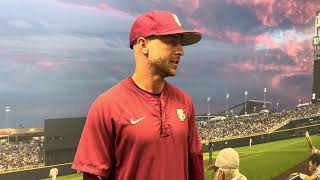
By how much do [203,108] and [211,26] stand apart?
0.87m

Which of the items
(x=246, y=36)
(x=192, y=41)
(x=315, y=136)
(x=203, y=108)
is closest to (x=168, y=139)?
(x=192, y=41)

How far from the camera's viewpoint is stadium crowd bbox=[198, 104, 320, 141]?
486cm

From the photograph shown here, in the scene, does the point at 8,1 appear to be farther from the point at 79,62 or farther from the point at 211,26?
the point at 211,26

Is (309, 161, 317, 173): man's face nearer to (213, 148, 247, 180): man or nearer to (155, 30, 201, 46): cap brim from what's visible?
(213, 148, 247, 180): man

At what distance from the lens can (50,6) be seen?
3803 millimetres

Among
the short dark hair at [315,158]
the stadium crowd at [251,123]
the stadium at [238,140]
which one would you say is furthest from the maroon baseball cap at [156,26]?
the short dark hair at [315,158]

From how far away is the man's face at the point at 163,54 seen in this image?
127cm

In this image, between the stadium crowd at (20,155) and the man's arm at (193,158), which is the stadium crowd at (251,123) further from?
the man's arm at (193,158)

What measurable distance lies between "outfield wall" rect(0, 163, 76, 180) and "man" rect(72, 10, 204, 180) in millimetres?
2622

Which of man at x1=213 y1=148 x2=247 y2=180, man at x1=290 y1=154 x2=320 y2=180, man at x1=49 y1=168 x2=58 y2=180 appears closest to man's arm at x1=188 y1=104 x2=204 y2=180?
man at x1=213 y1=148 x2=247 y2=180

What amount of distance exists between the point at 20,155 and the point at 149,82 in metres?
2.86

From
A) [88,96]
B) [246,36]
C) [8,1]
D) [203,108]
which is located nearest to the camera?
[8,1]

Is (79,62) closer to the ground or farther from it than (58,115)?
farther from it

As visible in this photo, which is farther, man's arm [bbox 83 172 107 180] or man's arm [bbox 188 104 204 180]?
man's arm [bbox 188 104 204 180]
